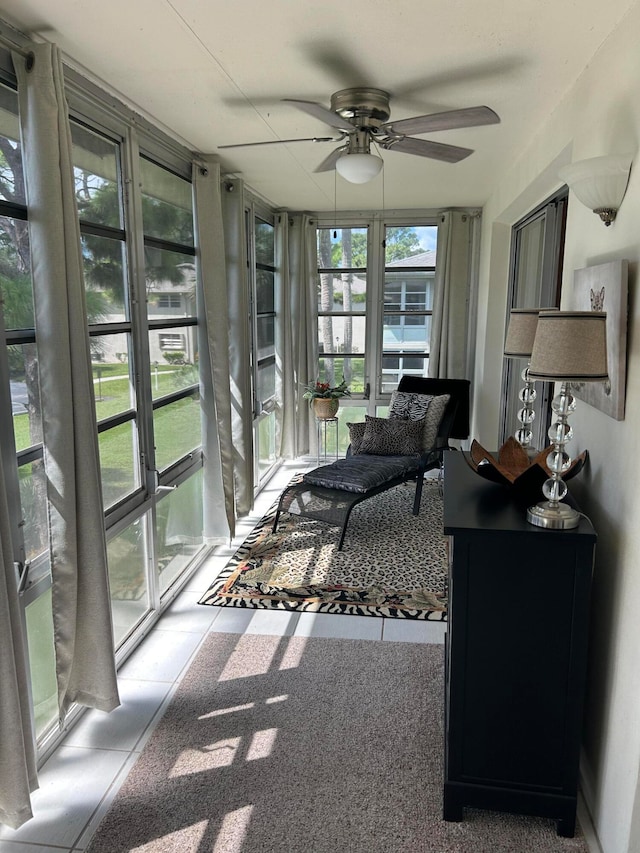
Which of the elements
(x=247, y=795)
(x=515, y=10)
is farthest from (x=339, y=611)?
(x=515, y=10)

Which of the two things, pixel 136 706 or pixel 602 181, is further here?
pixel 136 706

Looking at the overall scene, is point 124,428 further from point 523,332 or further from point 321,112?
point 523,332

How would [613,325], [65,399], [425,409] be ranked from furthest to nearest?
[425,409], [65,399], [613,325]

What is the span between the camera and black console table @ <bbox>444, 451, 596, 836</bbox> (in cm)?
178

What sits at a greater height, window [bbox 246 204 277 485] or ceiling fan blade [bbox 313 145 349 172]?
ceiling fan blade [bbox 313 145 349 172]

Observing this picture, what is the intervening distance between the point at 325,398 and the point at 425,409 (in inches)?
39.0

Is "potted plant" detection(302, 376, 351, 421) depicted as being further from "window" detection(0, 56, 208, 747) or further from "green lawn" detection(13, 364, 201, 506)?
"green lawn" detection(13, 364, 201, 506)

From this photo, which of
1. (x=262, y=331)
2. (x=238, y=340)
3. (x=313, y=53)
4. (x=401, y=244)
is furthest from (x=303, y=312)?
(x=313, y=53)

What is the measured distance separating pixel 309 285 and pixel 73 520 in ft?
14.1

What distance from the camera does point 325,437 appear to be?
247 inches

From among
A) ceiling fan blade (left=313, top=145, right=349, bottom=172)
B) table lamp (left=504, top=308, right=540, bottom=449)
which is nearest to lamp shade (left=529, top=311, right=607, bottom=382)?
table lamp (left=504, top=308, right=540, bottom=449)

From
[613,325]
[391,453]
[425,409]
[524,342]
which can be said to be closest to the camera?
[613,325]

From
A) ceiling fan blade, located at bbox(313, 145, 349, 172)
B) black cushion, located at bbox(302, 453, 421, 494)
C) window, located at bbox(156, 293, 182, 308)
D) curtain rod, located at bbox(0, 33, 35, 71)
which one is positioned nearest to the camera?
curtain rod, located at bbox(0, 33, 35, 71)

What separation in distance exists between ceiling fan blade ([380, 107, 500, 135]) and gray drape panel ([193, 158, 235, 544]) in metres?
1.41
